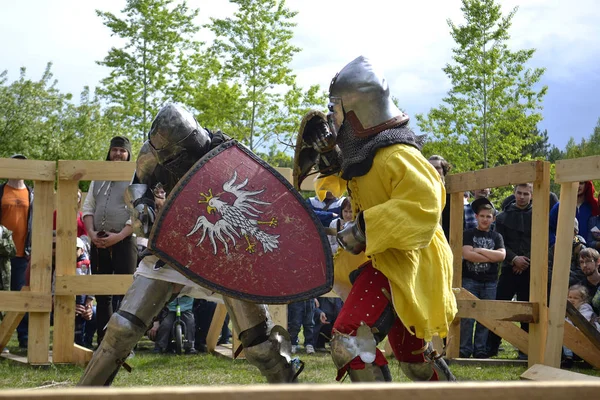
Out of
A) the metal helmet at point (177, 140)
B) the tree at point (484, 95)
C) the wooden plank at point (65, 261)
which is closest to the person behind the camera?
the metal helmet at point (177, 140)

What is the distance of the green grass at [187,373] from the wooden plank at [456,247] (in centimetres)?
36

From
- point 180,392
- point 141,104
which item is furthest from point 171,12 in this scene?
point 180,392

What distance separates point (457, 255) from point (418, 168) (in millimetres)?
2962

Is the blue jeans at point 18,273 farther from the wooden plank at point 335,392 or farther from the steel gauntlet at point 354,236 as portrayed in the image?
the wooden plank at point 335,392

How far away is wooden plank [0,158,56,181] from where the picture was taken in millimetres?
5789

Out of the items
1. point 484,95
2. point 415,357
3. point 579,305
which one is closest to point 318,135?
point 415,357

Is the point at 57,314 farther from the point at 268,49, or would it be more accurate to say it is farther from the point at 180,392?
the point at 268,49

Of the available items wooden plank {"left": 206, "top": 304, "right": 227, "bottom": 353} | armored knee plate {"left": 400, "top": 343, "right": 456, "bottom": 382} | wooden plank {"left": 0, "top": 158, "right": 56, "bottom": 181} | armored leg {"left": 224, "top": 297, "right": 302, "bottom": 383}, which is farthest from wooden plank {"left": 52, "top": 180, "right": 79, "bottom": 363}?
armored knee plate {"left": 400, "top": 343, "right": 456, "bottom": 382}

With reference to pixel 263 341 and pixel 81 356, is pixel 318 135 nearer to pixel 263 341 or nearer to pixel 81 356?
pixel 263 341

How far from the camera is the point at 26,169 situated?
5.83m

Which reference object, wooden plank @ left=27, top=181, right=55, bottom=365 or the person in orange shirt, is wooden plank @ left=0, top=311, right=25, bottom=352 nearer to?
wooden plank @ left=27, top=181, right=55, bottom=365

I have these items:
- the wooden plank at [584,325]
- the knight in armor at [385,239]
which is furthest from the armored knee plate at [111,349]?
the wooden plank at [584,325]

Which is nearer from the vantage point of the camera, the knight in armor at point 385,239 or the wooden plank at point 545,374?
the knight in armor at point 385,239

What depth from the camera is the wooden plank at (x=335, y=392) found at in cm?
100
